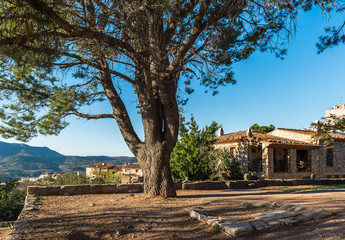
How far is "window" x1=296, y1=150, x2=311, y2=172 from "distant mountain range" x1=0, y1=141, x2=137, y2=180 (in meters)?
56.5

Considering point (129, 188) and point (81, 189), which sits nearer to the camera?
point (81, 189)

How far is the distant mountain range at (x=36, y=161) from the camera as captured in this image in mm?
96688

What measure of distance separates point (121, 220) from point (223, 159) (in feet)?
31.4

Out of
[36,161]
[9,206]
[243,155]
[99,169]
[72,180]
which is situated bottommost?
[36,161]

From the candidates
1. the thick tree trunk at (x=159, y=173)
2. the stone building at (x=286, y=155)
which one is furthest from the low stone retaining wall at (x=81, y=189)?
the stone building at (x=286, y=155)

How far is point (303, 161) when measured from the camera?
1938cm

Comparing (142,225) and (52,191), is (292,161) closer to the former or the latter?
(52,191)

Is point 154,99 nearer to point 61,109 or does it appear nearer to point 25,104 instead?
point 61,109

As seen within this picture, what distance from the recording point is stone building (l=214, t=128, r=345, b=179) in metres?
17.1

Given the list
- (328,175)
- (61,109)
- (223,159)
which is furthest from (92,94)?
(328,175)

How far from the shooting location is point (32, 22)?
4500 mm

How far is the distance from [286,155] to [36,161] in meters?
131

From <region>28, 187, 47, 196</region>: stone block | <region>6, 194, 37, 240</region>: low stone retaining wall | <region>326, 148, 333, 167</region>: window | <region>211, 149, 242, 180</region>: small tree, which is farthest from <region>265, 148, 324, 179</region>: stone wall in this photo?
<region>6, 194, 37, 240</region>: low stone retaining wall

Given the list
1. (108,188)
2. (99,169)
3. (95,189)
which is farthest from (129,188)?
(99,169)
